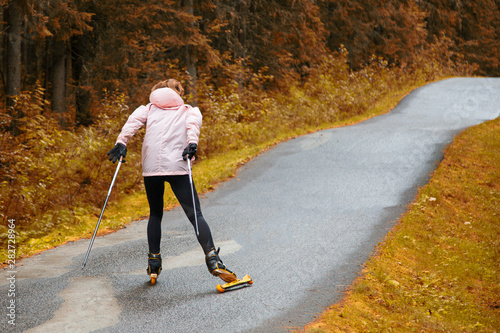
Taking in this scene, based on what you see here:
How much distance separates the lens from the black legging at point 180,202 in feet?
15.8

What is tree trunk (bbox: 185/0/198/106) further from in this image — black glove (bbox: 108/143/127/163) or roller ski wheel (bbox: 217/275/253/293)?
roller ski wheel (bbox: 217/275/253/293)

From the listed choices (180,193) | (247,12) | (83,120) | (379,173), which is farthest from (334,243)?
(247,12)

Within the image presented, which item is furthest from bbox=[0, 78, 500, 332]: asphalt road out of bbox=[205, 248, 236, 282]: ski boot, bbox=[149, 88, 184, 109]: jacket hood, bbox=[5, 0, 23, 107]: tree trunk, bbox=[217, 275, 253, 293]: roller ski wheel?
bbox=[5, 0, 23, 107]: tree trunk

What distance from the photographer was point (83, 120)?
16.4 metres

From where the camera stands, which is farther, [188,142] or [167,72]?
[167,72]

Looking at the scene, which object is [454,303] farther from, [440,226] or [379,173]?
[379,173]

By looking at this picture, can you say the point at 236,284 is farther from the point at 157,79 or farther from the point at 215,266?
the point at 157,79

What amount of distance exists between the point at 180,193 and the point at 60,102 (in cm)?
1330

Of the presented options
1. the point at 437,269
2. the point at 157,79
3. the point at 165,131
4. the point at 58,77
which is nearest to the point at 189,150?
the point at 165,131

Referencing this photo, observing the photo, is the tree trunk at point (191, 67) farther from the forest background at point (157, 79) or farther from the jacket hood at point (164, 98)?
the jacket hood at point (164, 98)

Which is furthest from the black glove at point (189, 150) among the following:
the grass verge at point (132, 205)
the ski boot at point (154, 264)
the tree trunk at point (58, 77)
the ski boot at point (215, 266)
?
the tree trunk at point (58, 77)

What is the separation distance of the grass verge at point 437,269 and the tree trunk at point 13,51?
27.0 ft

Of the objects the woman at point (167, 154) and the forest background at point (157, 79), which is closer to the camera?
the woman at point (167, 154)

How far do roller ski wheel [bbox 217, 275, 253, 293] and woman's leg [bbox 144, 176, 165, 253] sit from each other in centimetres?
76
